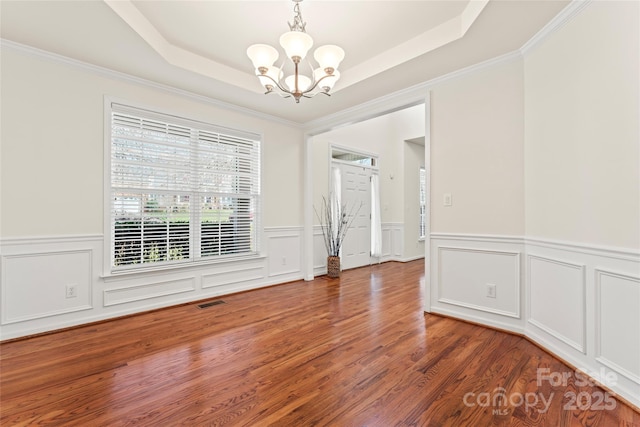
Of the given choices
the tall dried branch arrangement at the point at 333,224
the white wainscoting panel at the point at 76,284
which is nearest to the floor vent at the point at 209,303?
the white wainscoting panel at the point at 76,284

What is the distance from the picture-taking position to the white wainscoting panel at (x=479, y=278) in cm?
263

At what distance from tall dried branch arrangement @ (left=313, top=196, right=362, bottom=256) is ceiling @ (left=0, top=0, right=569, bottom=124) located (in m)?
2.39

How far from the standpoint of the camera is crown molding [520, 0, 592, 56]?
194cm

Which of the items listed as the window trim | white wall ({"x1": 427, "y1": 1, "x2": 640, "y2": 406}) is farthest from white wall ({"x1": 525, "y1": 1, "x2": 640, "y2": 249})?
the window trim

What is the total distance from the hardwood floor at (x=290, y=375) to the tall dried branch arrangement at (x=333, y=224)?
7.02ft

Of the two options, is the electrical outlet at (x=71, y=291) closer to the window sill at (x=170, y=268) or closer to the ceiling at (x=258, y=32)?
the window sill at (x=170, y=268)

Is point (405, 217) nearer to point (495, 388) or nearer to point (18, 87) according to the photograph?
point (495, 388)

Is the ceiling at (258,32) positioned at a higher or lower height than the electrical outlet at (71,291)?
higher

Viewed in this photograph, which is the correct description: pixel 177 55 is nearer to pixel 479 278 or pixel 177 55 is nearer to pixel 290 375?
pixel 290 375

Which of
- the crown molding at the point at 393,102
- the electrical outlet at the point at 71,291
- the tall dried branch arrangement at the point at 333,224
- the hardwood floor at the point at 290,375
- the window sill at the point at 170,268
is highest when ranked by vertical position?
the crown molding at the point at 393,102

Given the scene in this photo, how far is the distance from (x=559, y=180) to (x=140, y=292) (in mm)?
4114

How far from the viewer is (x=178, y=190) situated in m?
3.43

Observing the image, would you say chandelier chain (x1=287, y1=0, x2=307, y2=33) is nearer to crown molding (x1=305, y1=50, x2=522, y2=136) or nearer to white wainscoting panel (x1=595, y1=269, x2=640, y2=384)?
crown molding (x1=305, y1=50, x2=522, y2=136)

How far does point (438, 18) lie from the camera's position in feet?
7.77
